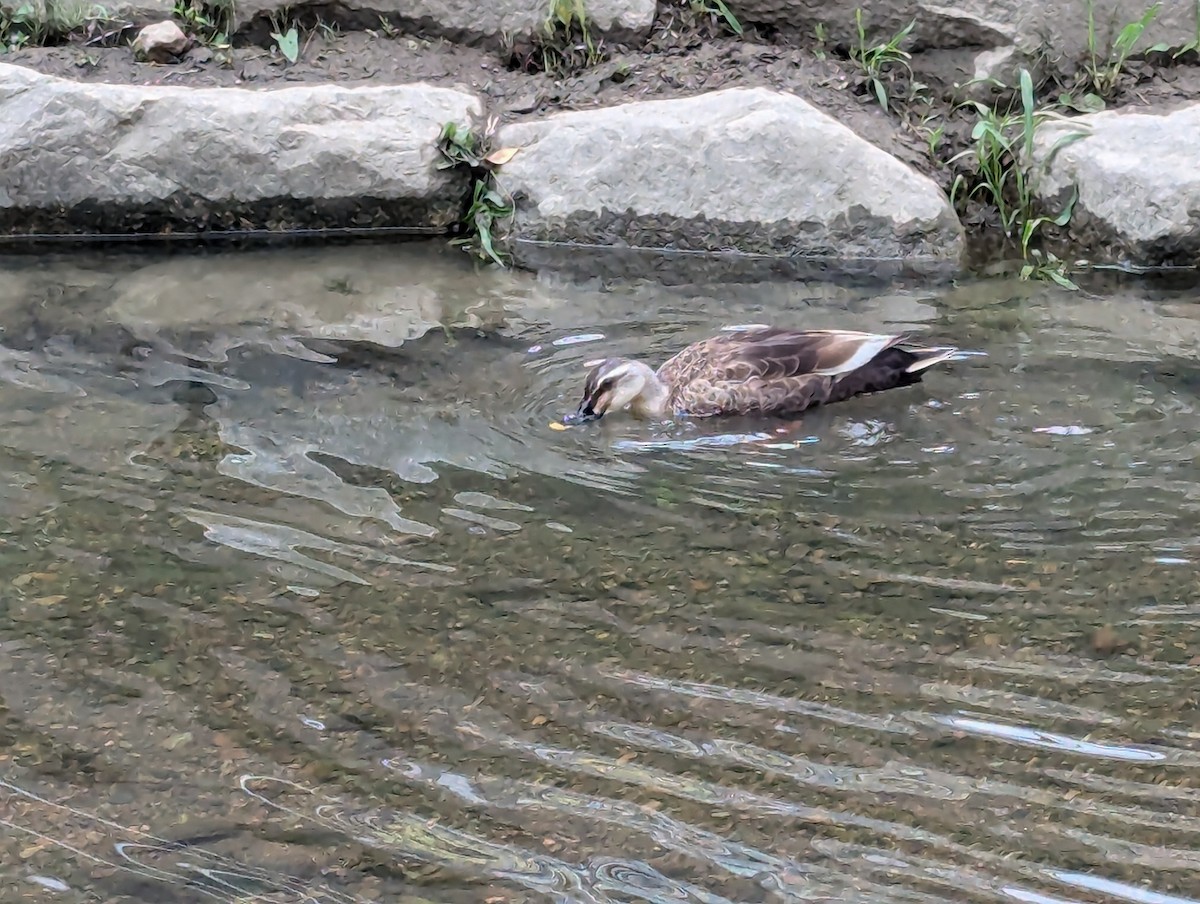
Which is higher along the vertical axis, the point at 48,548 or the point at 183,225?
the point at 183,225

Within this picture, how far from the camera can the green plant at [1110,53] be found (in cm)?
754

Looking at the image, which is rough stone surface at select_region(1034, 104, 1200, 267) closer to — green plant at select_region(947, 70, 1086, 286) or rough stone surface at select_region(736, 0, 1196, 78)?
green plant at select_region(947, 70, 1086, 286)

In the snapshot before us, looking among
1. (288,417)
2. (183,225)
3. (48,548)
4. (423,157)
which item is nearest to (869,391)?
(288,417)

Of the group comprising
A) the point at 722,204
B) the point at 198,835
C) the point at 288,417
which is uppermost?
the point at 722,204

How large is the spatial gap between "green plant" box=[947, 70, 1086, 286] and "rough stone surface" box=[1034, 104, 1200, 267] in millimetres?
73

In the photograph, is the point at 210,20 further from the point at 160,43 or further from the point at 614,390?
the point at 614,390

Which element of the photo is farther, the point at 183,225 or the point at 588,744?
the point at 183,225

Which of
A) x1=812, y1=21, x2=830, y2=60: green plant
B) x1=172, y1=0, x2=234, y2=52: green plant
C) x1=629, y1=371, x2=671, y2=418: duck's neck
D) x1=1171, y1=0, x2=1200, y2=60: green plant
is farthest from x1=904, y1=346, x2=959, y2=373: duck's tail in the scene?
x1=172, y1=0, x2=234, y2=52: green plant

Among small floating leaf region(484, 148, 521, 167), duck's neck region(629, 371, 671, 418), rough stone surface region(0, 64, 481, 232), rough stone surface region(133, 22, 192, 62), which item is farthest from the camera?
rough stone surface region(133, 22, 192, 62)

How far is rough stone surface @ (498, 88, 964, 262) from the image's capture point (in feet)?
23.1

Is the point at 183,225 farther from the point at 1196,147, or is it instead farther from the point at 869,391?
the point at 1196,147

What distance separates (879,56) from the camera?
7.87 metres

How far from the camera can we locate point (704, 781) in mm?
2727

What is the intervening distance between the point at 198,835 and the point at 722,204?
537 centimetres
